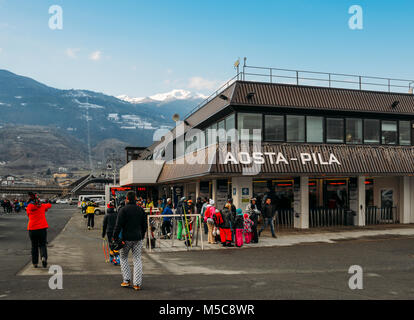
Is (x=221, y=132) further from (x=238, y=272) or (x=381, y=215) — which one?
(x=238, y=272)

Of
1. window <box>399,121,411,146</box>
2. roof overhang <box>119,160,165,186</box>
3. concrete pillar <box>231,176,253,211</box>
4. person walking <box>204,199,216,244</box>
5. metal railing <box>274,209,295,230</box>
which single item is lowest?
metal railing <box>274,209,295,230</box>

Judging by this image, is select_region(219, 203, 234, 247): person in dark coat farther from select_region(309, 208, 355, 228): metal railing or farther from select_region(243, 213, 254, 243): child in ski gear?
select_region(309, 208, 355, 228): metal railing

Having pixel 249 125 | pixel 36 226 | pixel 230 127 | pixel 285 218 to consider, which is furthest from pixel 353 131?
pixel 36 226

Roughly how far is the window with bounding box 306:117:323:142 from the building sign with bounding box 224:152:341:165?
116 centimetres

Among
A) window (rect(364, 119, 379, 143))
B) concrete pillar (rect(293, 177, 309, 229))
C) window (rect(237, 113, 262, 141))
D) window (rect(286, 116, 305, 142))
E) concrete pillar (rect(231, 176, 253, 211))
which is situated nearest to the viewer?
concrete pillar (rect(231, 176, 253, 211))

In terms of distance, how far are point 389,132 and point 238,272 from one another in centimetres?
1793

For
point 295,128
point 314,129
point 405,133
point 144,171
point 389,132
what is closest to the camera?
point 295,128

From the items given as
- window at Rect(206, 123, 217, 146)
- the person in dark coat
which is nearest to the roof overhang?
window at Rect(206, 123, 217, 146)

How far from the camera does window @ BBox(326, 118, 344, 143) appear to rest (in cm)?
2341

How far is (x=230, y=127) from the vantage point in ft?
73.3

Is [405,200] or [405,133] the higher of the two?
[405,133]

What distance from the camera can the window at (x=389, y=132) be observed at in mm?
A: 24719

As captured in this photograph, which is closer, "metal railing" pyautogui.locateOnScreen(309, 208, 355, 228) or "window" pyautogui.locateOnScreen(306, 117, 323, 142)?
"window" pyautogui.locateOnScreen(306, 117, 323, 142)
